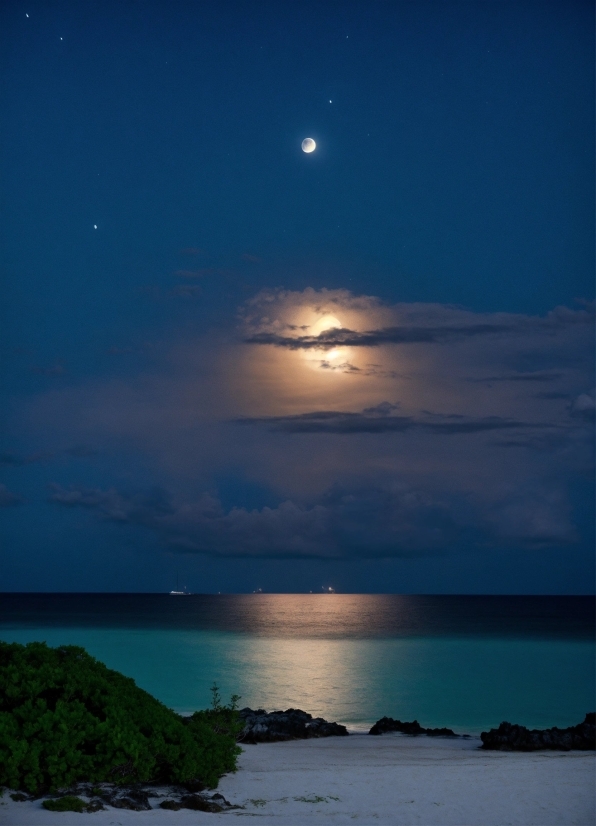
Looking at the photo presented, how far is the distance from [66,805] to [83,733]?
0.78 metres

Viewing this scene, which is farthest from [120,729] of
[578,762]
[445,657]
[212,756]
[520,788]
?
[445,657]

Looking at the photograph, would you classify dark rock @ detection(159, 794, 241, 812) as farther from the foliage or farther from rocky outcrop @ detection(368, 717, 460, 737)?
rocky outcrop @ detection(368, 717, 460, 737)

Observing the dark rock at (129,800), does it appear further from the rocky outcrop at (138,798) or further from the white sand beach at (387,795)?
the white sand beach at (387,795)

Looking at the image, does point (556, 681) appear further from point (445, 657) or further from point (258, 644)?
point (258, 644)

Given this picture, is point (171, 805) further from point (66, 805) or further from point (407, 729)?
point (407, 729)

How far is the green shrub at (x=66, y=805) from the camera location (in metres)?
8.95

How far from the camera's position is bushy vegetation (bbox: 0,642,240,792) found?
9.30m

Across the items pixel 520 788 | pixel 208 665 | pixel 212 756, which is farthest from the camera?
pixel 208 665

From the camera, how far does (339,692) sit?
106 feet

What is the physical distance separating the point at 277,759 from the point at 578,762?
4946mm

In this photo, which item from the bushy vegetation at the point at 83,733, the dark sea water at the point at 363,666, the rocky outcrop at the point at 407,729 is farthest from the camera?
the dark sea water at the point at 363,666

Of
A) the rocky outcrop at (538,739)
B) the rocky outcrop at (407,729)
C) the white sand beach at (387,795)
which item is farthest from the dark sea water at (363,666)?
the white sand beach at (387,795)

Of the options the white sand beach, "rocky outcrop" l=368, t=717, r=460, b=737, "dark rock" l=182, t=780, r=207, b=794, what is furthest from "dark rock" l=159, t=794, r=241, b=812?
"rocky outcrop" l=368, t=717, r=460, b=737

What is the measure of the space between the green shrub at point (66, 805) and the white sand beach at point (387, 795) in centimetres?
9
